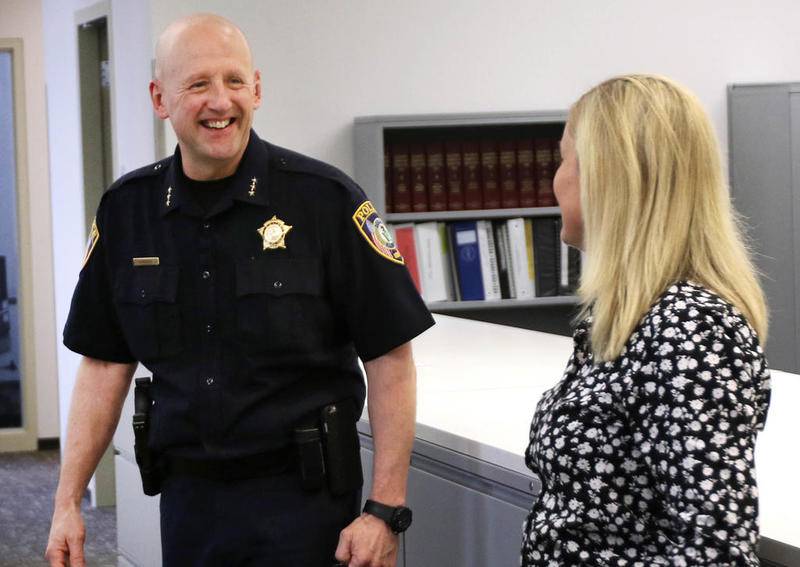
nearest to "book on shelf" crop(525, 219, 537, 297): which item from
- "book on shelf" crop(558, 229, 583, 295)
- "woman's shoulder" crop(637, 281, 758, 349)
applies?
"book on shelf" crop(558, 229, 583, 295)

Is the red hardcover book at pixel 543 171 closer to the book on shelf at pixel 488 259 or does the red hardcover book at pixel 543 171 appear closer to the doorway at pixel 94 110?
the book on shelf at pixel 488 259

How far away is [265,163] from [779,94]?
351 cm

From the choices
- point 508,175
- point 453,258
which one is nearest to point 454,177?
point 508,175

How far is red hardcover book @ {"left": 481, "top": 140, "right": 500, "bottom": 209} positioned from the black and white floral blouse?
328 cm

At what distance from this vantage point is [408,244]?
14.8 ft

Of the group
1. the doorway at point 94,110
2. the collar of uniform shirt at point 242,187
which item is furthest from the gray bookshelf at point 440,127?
the collar of uniform shirt at point 242,187

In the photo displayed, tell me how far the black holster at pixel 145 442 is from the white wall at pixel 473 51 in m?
2.57

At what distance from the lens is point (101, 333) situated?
1848 mm

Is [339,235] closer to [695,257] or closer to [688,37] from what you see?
[695,257]

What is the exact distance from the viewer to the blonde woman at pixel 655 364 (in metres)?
1.13

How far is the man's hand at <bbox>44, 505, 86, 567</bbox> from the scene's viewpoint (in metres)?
1.81

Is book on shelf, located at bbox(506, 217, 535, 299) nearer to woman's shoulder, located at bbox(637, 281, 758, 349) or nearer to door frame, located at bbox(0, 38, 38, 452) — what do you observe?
door frame, located at bbox(0, 38, 38, 452)

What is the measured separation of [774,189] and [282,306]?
11.7 feet

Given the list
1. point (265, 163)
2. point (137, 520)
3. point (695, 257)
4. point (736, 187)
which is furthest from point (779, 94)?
point (695, 257)
